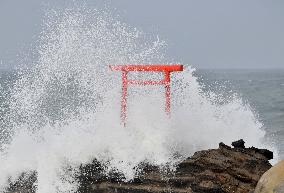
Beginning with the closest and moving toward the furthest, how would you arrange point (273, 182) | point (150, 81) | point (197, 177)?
point (273, 182) → point (197, 177) → point (150, 81)

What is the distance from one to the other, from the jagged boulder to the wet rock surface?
0.90 m

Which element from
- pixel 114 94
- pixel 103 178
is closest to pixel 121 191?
pixel 103 178

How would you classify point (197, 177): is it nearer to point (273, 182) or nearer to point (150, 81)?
point (273, 182)

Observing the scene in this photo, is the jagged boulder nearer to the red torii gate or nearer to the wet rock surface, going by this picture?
the wet rock surface

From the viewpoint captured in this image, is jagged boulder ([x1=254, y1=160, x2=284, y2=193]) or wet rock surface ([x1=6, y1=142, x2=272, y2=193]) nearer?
jagged boulder ([x1=254, y1=160, x2=284, y2=193])

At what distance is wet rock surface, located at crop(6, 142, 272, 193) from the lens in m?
7.10

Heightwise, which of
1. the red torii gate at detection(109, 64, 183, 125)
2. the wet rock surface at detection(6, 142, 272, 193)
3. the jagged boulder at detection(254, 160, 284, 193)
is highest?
the red torii gate at detection(109, 64, 183, 125)

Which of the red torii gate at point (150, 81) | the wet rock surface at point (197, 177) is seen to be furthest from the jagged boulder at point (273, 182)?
the red torii gate at point (150, 81)

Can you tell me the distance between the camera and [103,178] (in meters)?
7.69

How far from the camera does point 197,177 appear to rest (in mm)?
7180

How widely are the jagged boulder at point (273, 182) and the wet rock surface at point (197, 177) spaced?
0.90 metres

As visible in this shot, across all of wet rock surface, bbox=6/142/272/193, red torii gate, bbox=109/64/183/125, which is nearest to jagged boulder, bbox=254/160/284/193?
wet rock surface, bbox=6/142/272/193

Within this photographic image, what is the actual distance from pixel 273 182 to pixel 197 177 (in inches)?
60.7

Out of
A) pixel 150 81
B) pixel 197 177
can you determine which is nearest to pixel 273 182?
pixel 197 177
